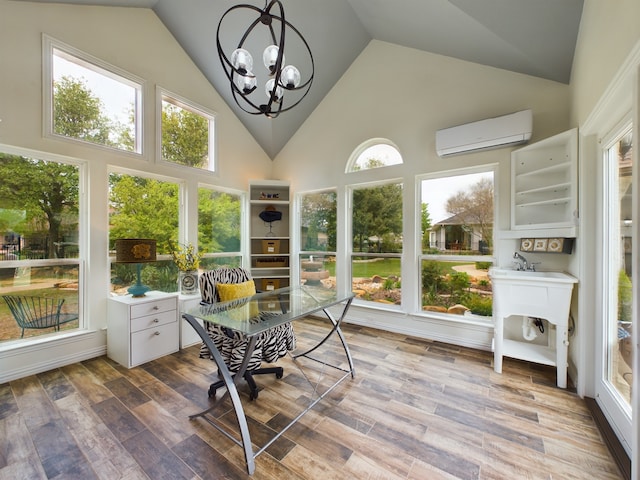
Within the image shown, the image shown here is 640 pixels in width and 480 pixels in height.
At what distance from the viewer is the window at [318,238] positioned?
4191mm

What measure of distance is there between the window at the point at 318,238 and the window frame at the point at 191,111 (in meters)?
1.47

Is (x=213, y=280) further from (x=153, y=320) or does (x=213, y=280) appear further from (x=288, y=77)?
(x=288, y=77)

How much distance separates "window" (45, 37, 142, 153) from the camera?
8.41ft

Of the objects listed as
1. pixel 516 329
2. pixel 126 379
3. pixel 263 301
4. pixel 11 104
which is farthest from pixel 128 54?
pixel 516 329

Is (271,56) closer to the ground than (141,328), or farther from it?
farther from it

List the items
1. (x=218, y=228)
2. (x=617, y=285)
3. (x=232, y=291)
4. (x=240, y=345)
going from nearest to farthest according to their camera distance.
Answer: (x=617, y=285) < (x=240, y=345) < (x=232, y=291) < (x=218, y=228)

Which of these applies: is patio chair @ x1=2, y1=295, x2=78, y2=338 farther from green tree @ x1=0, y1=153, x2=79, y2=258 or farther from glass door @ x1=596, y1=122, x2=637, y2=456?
glass door @ x1=596, y1=122, x2=637, y2=456

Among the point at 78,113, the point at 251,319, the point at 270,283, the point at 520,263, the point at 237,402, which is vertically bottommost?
the point at 237,402

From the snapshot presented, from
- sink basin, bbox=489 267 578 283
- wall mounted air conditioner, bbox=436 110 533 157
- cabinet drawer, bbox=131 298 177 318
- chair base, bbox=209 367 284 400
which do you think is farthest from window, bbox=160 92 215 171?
sink basin, bbox=489 267 578 283

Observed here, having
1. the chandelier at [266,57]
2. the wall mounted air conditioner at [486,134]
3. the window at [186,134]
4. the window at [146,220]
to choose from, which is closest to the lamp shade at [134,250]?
the window at [146,220]

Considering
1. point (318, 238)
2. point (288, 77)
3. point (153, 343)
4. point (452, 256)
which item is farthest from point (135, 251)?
point (452, 256)

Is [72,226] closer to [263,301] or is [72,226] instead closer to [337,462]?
[263,301]

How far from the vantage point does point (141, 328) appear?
2.66 m

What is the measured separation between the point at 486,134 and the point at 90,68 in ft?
13.6
